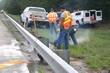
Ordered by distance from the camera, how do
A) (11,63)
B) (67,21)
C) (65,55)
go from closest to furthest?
(65,55)
(11,63)
(67,21)

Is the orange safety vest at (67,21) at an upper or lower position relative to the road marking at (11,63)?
upper

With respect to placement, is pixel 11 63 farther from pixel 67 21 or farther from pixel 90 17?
pixel 90 17

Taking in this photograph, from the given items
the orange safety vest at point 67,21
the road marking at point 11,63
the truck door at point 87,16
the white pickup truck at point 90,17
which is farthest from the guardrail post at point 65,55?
the truck door at point 87,16

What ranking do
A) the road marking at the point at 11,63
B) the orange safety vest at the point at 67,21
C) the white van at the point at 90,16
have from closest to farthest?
1. the road marking at the point at 11,63
2. the orange safety vest at the point at 67,21
3. the white van at the point at 90,16

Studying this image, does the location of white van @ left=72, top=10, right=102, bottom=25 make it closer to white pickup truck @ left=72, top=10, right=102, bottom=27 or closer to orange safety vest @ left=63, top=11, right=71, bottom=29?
white pickup truck @ left=72, top=10, right=102, bottom=27

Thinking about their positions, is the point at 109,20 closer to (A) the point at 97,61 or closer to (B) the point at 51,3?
(B) the point at 51,3

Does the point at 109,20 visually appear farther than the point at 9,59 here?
Yes

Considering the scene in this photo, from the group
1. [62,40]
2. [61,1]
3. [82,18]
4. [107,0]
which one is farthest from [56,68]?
[61,1]

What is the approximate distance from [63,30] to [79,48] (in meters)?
1.01

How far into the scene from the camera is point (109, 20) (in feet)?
93.2

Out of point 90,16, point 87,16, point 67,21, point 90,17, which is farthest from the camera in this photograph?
point 87,16

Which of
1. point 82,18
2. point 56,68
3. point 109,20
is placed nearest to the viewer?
point 56,68

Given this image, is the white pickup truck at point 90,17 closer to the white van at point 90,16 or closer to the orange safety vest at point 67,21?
the white van at point 90,16

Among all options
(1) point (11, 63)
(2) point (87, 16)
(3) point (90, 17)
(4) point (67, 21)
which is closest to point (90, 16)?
(3) point (90, 17)
